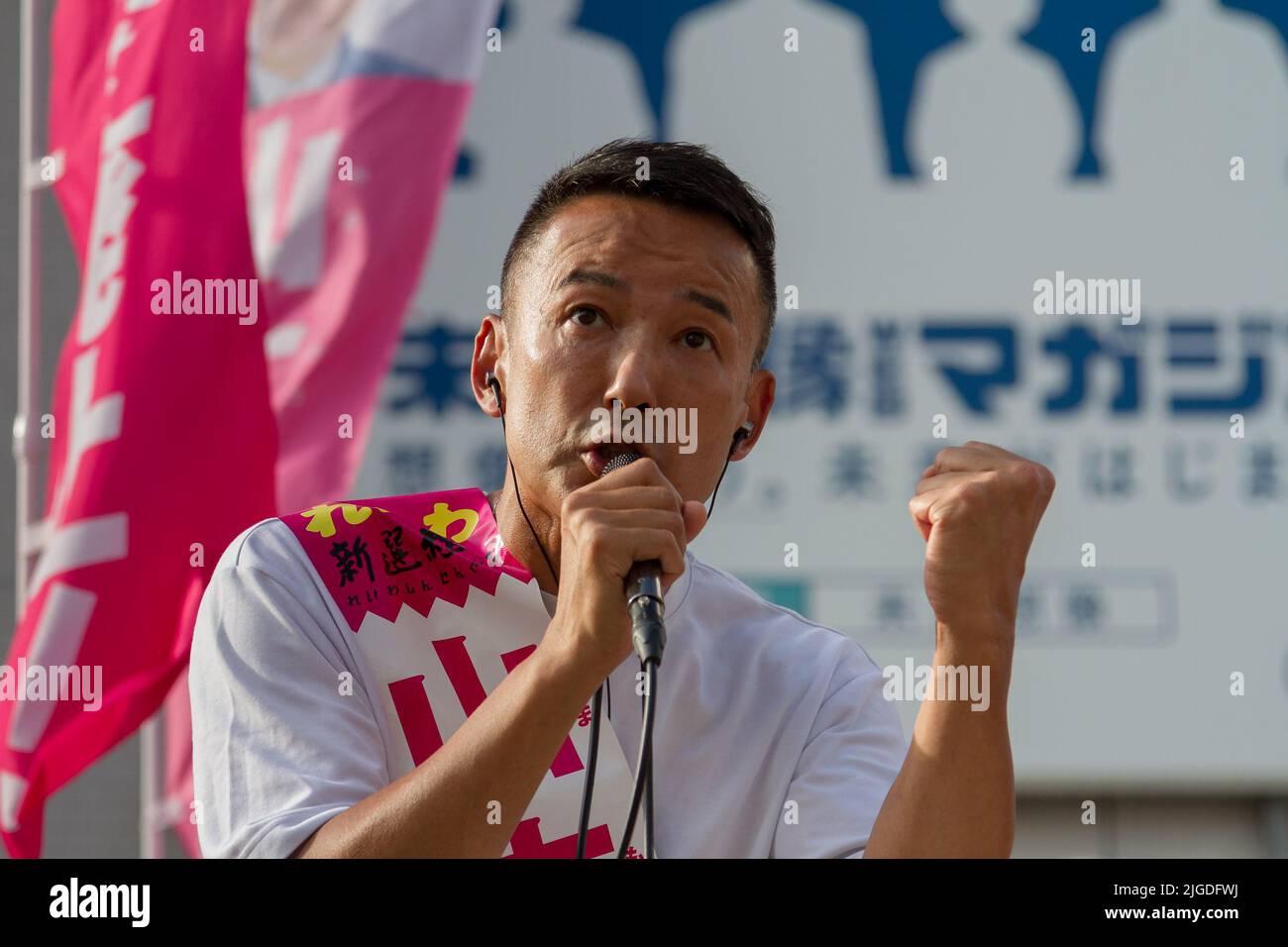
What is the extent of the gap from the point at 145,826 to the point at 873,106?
2.38 meters

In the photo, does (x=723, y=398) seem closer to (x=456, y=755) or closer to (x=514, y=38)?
(x=456, y=755)

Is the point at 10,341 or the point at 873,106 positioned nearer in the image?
the point at 873,106

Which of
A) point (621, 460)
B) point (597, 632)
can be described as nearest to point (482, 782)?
point (597, 632)

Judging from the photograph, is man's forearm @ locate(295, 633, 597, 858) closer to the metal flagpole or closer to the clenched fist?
the clenched fist

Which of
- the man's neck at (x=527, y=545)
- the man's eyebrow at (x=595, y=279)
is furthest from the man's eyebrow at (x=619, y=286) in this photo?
the man's neck at (x=527, y=545)

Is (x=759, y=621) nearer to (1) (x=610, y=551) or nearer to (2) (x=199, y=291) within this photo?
(1) (x=610, y=551)

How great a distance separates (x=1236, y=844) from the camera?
3.54 meters

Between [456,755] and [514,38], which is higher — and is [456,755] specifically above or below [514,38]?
below

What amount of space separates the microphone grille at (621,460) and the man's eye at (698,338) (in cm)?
18

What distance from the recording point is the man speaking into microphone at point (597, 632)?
1147 millimetres

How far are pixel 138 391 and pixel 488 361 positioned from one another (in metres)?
1.75

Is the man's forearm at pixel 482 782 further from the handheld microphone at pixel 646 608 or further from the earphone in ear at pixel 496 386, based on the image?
the earphone in ear at pixel 496 386

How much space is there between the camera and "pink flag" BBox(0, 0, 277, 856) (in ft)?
10.1

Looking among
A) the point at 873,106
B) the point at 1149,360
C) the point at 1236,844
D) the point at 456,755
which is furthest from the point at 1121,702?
the point at 456,755
